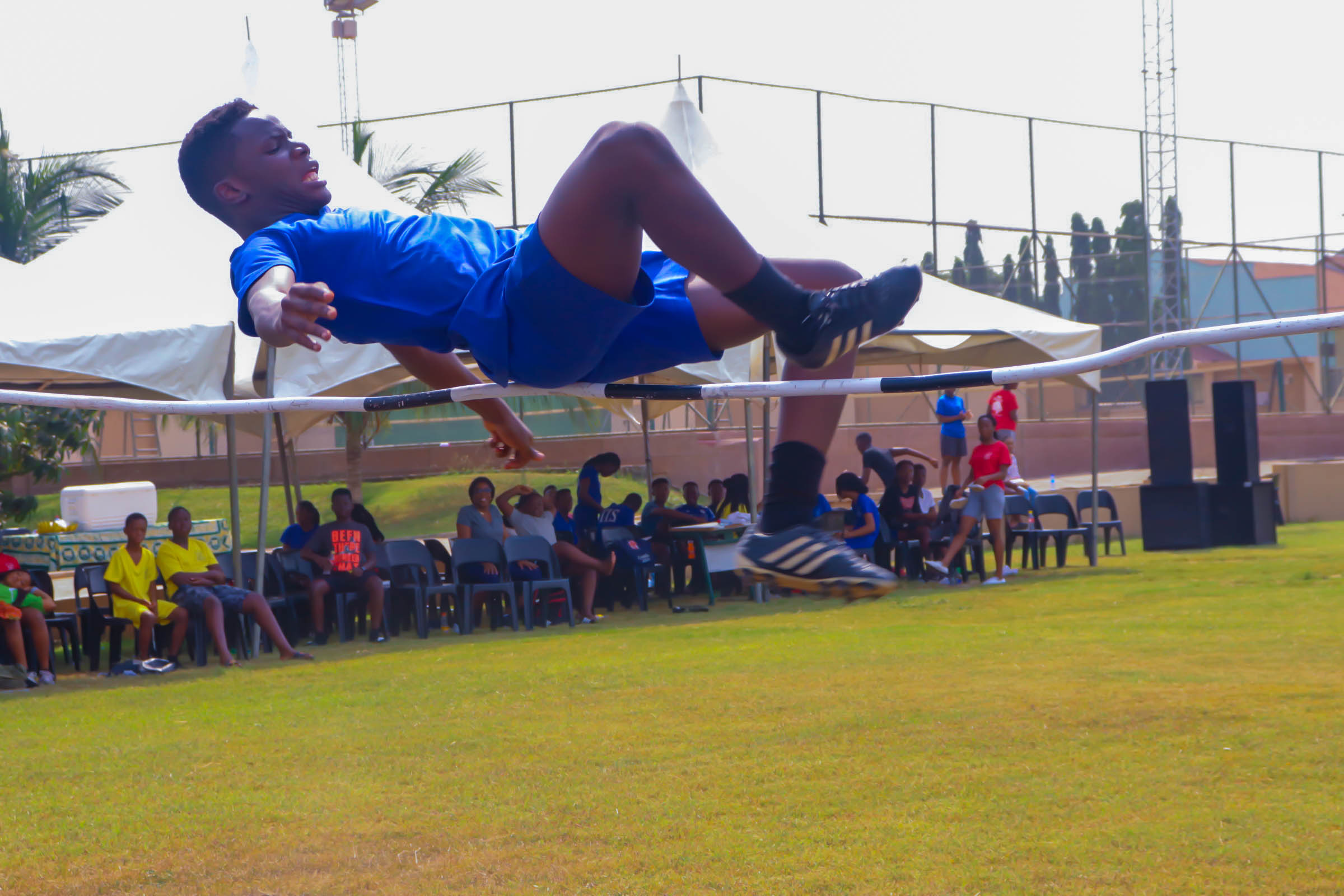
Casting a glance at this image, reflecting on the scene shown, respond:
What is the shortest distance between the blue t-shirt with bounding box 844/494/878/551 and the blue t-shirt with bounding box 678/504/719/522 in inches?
49.1

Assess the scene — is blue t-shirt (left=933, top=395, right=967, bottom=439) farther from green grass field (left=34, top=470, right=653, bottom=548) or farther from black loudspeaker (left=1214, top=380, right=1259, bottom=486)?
green grass field (left=34, top=470, right=653, bottom=548)

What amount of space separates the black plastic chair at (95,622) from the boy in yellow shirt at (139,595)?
96 mm

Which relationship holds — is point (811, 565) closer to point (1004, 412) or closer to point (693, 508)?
point (693, 508)

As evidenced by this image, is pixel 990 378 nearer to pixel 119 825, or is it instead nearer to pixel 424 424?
pixel 119 825

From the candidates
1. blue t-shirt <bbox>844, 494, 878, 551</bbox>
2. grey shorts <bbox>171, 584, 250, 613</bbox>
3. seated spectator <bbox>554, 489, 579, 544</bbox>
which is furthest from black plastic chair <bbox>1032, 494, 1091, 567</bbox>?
grey shorts <bbox>171, 584, 250, 613</bbox>

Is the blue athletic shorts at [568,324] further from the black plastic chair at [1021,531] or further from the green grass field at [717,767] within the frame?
the black plastic chair at [1021,531]

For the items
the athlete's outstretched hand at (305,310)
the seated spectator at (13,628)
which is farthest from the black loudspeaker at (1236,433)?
the athlete's outstretched hand at (305,310)

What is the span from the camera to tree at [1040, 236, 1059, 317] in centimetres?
2191

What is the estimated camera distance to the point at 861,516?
10883 millimetres

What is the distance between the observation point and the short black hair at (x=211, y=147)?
2.61 meters

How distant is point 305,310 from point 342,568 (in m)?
7.60

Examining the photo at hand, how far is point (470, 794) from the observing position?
5320 mm

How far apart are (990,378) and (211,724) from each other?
541 centimetres

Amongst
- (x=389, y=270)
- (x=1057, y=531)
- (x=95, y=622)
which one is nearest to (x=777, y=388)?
(x=389, y=270)
